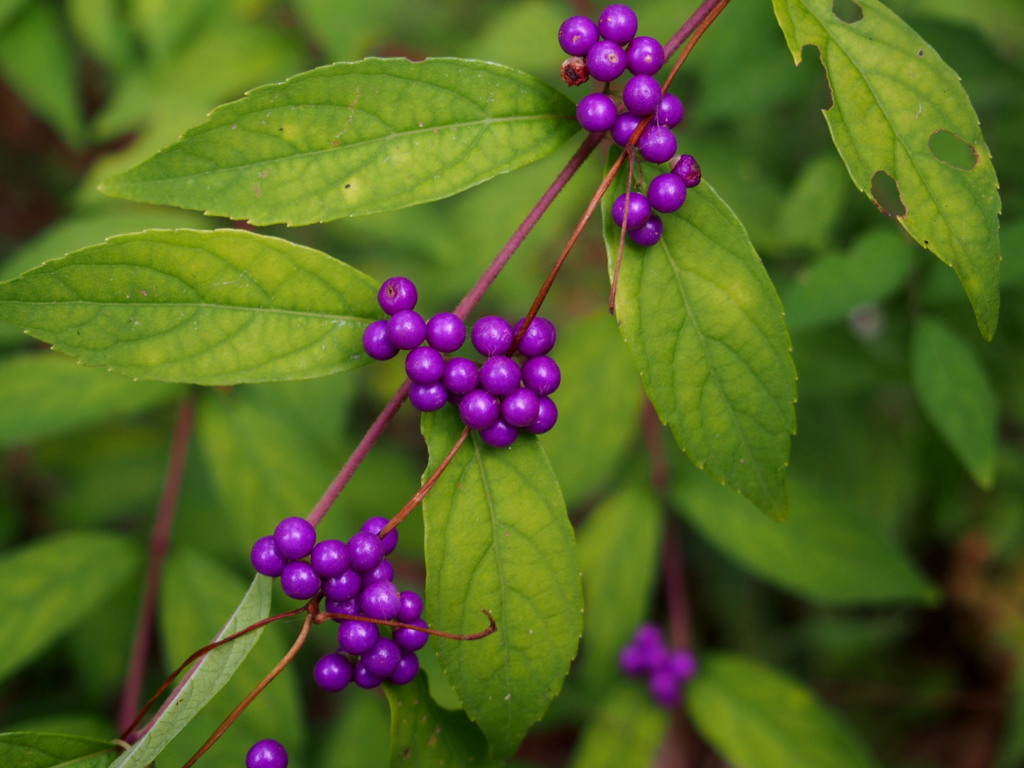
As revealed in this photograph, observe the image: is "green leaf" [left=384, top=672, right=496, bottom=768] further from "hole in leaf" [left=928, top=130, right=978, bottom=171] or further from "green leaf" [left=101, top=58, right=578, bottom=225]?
"hole in leaf" [left=928, top=130, right=978, bottom=171]

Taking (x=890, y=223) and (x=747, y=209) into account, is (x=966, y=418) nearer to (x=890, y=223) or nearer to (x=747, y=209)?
(x=890, y=223)

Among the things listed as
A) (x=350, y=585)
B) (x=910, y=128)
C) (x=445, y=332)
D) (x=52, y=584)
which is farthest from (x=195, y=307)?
(x=52, y=584)

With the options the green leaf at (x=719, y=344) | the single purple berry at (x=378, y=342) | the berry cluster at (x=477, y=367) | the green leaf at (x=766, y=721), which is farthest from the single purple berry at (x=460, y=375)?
the green leaf at (x=766, y=721)

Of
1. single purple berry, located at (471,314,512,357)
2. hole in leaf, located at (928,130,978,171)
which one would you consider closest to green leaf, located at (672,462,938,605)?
hole in leaf, located at (928,130,978,171)

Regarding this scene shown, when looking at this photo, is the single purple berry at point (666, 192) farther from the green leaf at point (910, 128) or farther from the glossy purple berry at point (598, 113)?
the green leaf at point (910, 128)

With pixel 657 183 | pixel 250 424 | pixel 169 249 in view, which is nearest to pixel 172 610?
pixel 250 424
